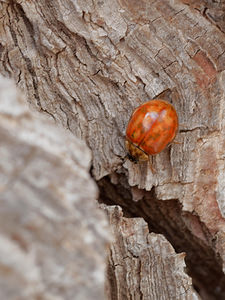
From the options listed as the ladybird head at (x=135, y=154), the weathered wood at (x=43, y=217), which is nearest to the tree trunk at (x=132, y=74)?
the ladybird head at (x=135, y=154)

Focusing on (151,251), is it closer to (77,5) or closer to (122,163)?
(122,163)

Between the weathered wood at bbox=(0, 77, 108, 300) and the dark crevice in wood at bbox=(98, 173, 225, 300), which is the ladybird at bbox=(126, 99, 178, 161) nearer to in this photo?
the dark crevice in wood at bbox=(98, 173, 225, 300)

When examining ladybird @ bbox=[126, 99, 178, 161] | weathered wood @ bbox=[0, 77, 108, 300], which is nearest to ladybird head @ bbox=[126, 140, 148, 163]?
ladybird @ bbox=[126, 99, 178, 161]

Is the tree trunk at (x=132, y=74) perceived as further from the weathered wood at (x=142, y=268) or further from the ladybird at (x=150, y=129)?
the weathered wood at (x=142, y=268)

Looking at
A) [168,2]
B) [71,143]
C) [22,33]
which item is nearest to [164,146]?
[168,2]

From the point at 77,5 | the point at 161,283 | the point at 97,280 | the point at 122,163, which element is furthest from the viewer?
the point at 122,163

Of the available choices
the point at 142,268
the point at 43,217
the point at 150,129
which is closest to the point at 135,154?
the point at 150,129
